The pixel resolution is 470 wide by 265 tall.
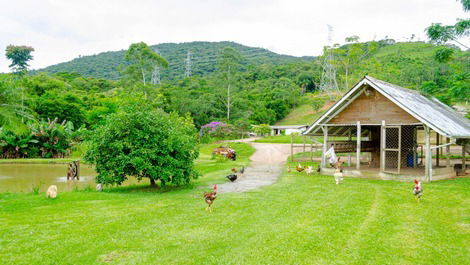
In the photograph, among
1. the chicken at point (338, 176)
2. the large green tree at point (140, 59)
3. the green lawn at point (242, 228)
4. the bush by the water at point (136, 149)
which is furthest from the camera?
the large green tree at point (140, 59)

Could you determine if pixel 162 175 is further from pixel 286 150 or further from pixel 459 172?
pixel 286 150

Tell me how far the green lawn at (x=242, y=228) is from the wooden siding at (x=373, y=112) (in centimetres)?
429

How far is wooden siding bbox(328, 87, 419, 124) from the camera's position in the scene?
15414 mm

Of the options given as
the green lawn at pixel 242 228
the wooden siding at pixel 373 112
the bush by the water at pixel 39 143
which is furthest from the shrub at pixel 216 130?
the green lawn at pixel 242 228

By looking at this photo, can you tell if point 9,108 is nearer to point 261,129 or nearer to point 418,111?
point 418,111

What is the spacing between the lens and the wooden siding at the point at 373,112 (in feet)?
50.6

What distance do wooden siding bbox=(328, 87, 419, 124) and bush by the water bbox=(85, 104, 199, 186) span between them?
28.0 ft

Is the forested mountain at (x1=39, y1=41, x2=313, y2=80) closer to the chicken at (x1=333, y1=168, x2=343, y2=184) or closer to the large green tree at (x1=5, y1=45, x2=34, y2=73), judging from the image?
the large green tree at (x1=5, y1=45, x2=34, y2=73)

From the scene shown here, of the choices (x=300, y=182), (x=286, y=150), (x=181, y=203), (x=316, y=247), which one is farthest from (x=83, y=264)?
(x=286, y=150)

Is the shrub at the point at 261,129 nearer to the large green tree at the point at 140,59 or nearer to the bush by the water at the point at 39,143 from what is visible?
the large green tree at the point at 140,59

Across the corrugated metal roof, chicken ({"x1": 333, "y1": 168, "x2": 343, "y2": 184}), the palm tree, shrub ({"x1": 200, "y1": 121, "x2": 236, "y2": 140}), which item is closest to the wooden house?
the corrugated metal roof

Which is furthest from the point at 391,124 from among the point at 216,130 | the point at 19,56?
the point at 19,56

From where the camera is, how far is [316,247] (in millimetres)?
6488

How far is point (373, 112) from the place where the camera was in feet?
53.1
